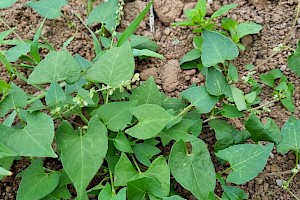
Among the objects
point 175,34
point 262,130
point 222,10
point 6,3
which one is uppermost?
point 6,3

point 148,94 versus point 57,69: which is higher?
point 57,69

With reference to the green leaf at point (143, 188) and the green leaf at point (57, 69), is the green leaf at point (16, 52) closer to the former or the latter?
the green leaf at point (57, 69)

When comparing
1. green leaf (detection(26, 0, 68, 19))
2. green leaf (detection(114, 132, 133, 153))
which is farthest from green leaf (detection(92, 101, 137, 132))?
green leaf (detection(26, 0, 68, 19))

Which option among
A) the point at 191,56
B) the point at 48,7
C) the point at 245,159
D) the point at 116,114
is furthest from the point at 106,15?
the point at 245,159

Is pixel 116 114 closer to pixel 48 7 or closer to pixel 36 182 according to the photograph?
pixel 36 182

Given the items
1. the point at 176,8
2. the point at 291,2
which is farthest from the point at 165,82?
the point at 291,2
